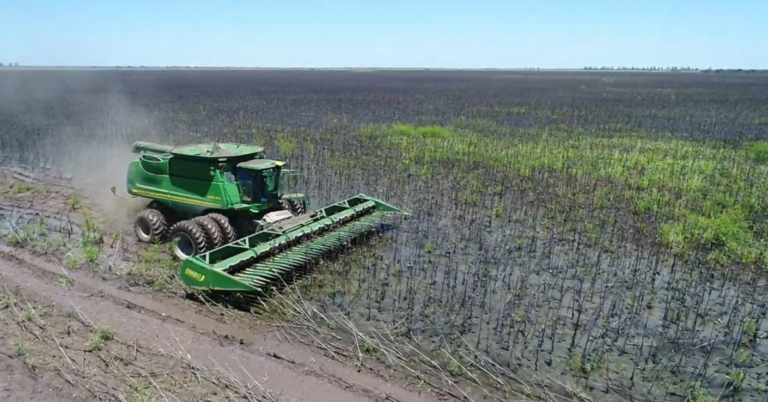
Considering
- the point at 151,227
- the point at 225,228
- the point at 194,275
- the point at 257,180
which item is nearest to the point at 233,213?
the point at 225,228

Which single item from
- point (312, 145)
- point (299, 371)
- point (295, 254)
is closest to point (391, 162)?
point (312, 145)

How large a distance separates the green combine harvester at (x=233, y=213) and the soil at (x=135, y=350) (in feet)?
3.46

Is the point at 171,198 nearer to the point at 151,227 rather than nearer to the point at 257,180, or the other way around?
the point at 151,227

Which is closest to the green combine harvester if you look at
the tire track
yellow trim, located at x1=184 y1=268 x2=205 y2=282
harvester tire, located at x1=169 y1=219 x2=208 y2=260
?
harvester tire, located at x1=169 y1=219 x2=208 y2=260

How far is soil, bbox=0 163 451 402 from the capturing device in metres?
6.20

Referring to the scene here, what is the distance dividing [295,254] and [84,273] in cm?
350

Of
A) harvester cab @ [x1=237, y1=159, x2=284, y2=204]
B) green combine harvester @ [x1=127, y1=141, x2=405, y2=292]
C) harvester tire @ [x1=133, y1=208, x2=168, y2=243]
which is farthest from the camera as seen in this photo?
harvester tire @ [x1=133, y1=208, x2=168, y2=243]

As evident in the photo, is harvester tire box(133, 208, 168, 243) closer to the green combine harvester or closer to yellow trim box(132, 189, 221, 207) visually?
the green combine harvester

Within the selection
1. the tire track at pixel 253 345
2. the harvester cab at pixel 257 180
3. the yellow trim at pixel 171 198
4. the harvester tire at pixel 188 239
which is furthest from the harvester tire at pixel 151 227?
the harvester cab at pixel 257 180

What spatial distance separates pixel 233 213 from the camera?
34.3 ft

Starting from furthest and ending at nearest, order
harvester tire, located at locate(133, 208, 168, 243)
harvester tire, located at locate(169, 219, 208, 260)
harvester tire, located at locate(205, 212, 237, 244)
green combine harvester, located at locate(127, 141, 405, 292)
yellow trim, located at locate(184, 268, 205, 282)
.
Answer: harvester tire, located at locate(133, 208, 168, 243)
harvester tire, located at locate(205, 212, 237, 244)
harvester tire, located at locate(169, 219, 208, 260)
green combine harvester, located at locate(127, 141, 405, 292)
yellow trim, located at locate(184, 268, 205, 282)

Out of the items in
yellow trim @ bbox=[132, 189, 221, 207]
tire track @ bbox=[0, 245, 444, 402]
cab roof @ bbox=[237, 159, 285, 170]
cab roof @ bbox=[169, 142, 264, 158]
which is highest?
cab roof @ bbox=[169, 142, 264, 158]

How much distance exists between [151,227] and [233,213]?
1564 mm

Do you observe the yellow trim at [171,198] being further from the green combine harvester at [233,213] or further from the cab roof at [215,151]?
the cab roof at [215,151]
